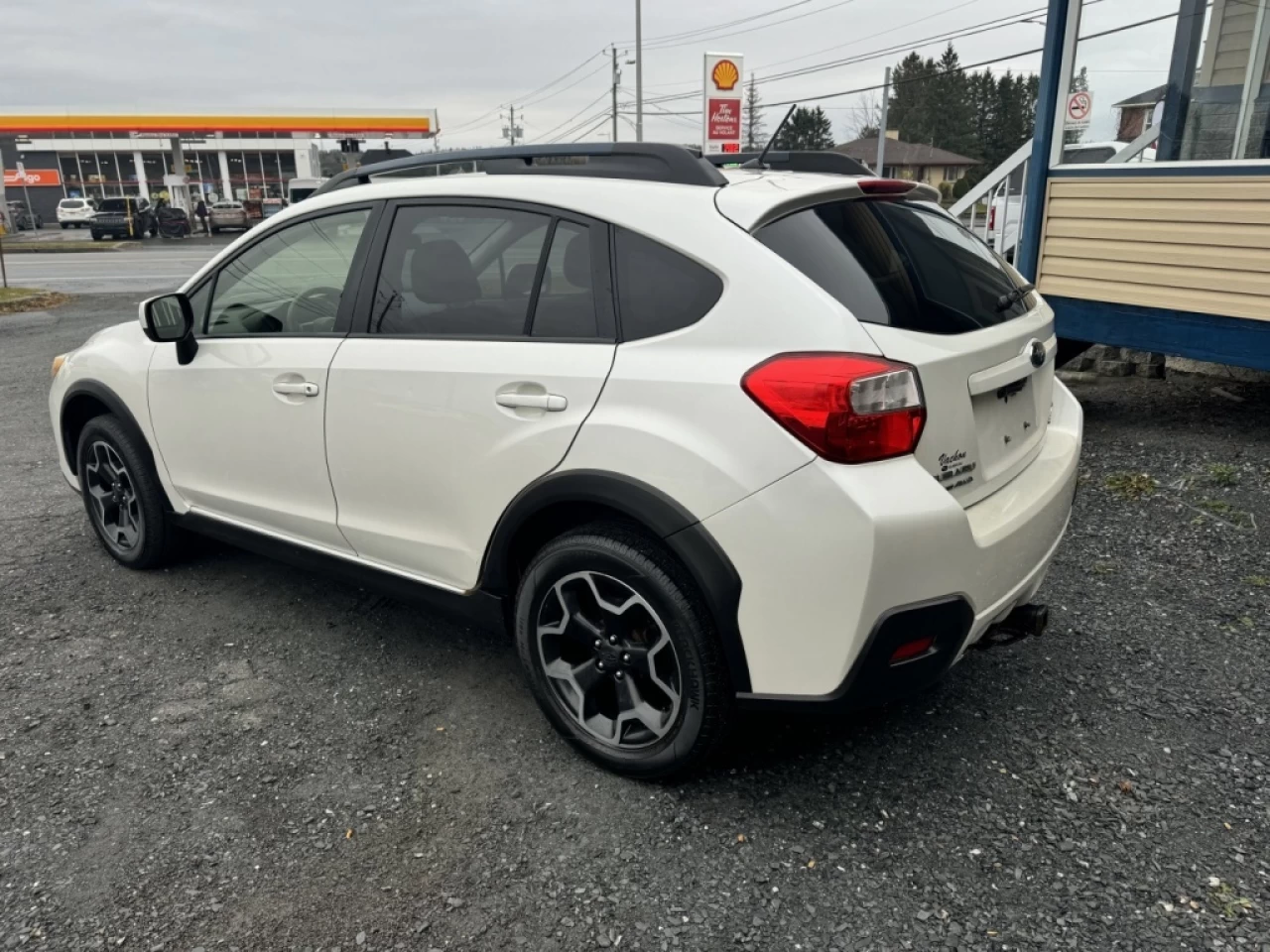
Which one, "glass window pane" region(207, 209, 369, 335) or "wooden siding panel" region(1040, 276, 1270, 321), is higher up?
"glass window pane" region(207, 209, 369, 335)

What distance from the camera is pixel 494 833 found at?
8.52 feet

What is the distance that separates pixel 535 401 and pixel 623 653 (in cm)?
76

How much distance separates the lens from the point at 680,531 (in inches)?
95.2

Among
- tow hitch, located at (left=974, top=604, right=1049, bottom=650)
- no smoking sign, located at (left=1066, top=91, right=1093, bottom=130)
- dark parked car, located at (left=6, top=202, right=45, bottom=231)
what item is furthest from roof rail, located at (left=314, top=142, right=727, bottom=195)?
dark parked car, located at (left=6, top=202, right=45, bottom=231)

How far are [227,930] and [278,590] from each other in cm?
211

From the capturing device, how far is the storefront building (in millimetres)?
48094

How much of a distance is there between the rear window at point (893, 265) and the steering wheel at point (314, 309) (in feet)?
5.35

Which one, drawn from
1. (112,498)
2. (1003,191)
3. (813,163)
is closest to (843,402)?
(813,163)

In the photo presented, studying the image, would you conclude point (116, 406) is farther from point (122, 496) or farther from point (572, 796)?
point (572, 796)

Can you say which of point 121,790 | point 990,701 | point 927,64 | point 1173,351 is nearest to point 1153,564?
point 990,701

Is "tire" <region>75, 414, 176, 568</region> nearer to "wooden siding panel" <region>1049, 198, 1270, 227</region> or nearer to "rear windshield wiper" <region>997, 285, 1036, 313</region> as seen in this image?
"rear windshield wiper" <region>997, 285, 1036, 313</region>

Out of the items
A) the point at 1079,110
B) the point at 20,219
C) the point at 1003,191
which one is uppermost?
the point at 1079,110

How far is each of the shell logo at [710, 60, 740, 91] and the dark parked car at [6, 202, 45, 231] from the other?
4304cm

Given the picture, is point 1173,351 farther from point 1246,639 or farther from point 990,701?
point 990,701
